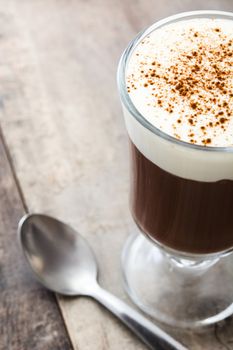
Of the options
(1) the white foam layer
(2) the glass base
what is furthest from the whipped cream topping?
(2) the glass base

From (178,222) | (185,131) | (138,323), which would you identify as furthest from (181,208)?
(138,323)

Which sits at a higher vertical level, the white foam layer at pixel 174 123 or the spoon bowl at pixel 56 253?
the white foam layer at pixel 174 123

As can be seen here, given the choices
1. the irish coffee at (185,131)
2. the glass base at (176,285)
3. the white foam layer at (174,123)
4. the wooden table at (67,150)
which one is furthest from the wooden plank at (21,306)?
the white foam layer at (174,123)

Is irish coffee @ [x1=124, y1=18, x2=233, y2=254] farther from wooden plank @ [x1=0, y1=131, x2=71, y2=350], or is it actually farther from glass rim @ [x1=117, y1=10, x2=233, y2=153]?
wooden plank @ [x1=0, y1=131, x2=71, y2=350]

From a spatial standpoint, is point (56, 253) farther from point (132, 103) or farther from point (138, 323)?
point (132, 103)

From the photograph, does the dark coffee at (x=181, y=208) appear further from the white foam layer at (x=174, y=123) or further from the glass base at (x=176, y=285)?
the glass base at (x=176, y=285)

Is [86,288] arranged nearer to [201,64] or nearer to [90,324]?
[90,324]

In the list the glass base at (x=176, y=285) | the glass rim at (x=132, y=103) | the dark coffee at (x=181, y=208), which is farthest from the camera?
the glass base at (x=176, y=285)

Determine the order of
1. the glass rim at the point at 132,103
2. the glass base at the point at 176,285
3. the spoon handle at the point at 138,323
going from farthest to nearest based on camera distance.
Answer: the glass base at the point at 176,285, the spoon handle at the point at 138,323, the glass rim at the point at 132,103
